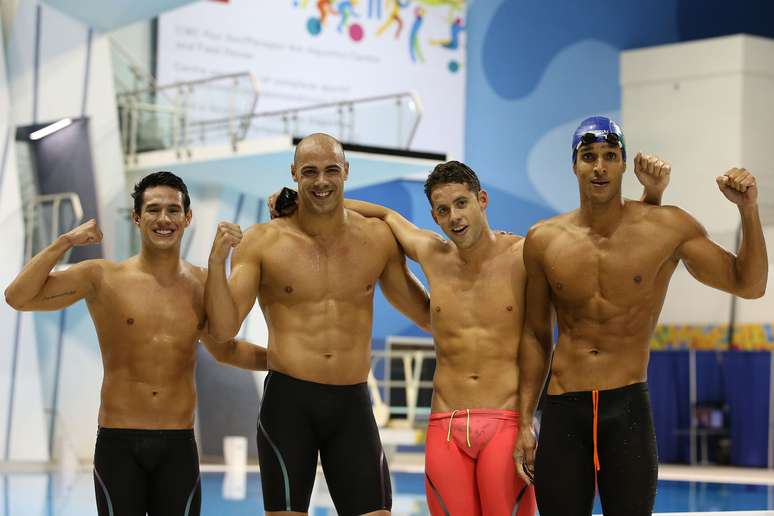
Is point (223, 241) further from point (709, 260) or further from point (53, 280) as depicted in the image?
point (709, 260)

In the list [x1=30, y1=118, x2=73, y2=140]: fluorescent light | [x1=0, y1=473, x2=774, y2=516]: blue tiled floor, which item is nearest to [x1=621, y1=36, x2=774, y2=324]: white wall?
[x1=0, y1=473, x2=774, y2=516]: blue tiled floor

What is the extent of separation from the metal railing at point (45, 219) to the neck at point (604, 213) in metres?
11.4

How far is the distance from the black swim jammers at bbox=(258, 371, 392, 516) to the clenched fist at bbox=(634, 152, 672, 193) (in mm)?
1682

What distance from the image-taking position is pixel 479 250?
5449mm

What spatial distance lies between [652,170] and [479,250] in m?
0.97

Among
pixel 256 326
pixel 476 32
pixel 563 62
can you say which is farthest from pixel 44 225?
pixel 563 62

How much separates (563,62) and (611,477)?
16.8 metres

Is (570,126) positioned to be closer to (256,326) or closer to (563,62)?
(563,62)

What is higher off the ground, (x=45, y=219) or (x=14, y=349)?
(x=45, y=219)

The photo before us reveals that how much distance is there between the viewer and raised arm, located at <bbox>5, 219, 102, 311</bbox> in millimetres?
4977

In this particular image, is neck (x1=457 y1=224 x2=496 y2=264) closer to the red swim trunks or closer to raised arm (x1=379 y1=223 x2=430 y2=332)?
raised arm (x1=379 y1=223 x2=430 y2=332)

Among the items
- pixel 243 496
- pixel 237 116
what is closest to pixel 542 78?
pixel 237 116

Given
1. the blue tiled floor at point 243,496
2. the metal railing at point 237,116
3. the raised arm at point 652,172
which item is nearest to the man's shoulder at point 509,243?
the raised arm at point 652,172

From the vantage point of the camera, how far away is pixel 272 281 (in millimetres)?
5398
